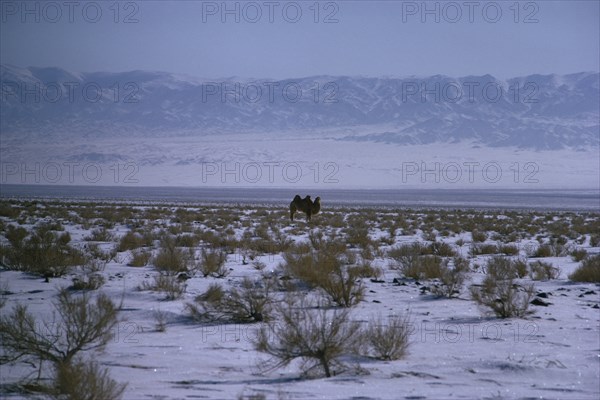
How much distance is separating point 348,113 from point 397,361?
558 ft

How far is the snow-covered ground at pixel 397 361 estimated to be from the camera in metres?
6.45

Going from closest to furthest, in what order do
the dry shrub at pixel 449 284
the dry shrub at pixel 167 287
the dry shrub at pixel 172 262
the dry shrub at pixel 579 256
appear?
1. the dry shrub at pixel 167 287
2. the dry shrub at pixel 449 284
3. the dry shrub at pixel 172 262
4. the dry shrub at pixel 579 256

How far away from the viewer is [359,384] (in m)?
6.57

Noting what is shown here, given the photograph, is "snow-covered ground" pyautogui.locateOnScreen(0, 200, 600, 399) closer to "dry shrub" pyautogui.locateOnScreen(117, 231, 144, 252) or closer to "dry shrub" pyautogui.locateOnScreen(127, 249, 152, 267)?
"dry shrub" pyautogui.locateOnScreen(127, 249, 152, 267)

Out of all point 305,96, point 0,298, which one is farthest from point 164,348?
point 305,96

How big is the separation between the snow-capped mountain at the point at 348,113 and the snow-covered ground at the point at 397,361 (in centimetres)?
13960

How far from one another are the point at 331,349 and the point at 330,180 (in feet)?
371

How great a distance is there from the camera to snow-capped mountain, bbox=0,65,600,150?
152625 mm

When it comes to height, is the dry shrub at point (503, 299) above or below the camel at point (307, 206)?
below

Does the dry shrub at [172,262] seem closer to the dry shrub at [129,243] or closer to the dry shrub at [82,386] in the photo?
the dry shrub at [129,243]

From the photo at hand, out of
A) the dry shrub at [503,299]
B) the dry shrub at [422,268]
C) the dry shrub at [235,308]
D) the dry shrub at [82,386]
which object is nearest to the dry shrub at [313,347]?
the dry shrub at [82,386]

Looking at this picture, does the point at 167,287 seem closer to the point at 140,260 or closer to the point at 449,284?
the point at 140,260

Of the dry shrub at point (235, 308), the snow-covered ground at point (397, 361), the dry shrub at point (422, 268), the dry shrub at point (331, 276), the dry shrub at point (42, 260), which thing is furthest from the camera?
the dry shrub at point (422, 268)

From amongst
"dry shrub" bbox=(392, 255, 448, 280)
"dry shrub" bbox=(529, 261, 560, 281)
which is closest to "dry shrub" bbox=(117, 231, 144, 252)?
"dry shrub" bbox=(392, 255, 448, 280)
